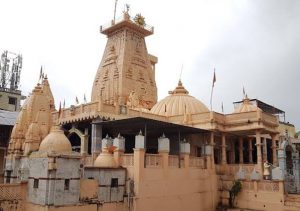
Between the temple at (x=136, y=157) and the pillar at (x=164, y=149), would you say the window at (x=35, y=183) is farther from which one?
the pillar at (x=164, y=149)

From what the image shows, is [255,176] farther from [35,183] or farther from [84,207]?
[35,183]

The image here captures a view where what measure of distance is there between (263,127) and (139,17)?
1985cm

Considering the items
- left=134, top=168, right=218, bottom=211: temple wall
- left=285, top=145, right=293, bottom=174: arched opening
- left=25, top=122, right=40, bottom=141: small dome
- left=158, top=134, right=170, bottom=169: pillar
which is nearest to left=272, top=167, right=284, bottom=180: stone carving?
left=134, top=168, right=218, bottom=211: temple wall

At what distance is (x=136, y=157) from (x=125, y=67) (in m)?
17.3

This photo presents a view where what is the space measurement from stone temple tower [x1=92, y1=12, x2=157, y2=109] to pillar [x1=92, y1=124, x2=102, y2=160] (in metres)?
10.0

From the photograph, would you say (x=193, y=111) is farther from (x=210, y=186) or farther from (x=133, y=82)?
(x=133, y=82)

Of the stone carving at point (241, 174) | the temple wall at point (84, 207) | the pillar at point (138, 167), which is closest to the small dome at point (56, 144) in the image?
the temple wall at point (84, 207)

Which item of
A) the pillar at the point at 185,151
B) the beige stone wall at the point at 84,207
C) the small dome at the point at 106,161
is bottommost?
the beige stone wall at the point at 84,207

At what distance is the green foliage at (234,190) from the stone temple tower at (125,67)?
43.3ft

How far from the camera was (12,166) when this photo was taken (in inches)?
898

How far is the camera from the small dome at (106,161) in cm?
1681

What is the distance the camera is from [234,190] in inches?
829

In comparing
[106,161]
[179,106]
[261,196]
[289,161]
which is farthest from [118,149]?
[289,161]

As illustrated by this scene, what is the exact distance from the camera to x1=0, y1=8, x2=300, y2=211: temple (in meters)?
14.3
